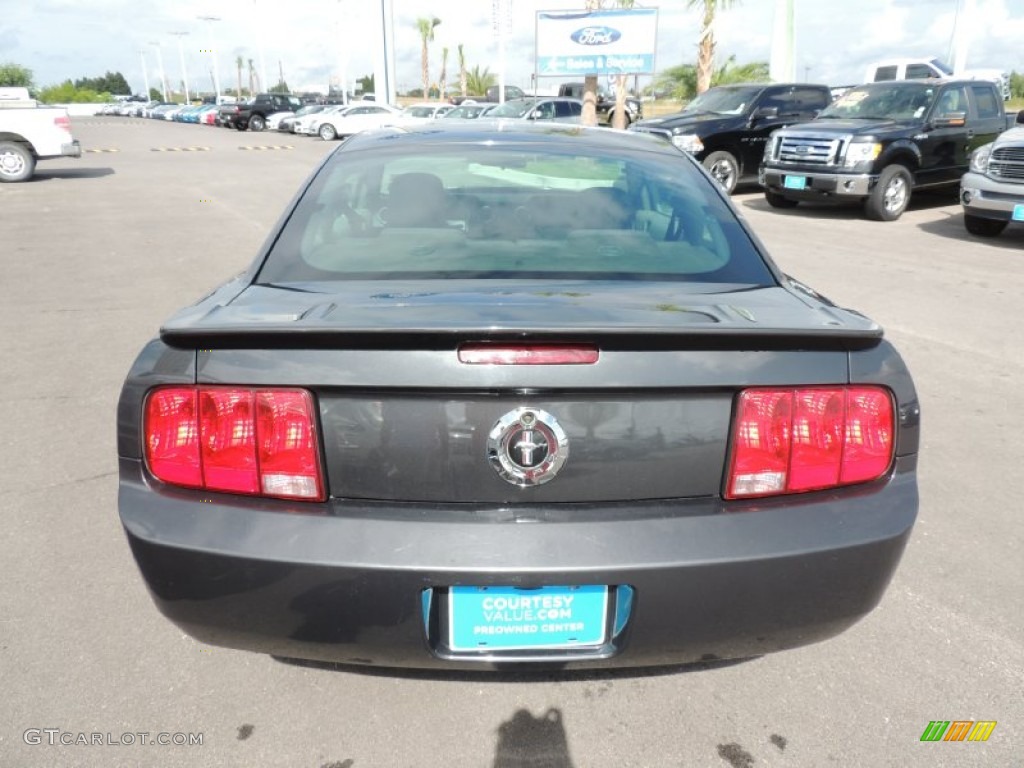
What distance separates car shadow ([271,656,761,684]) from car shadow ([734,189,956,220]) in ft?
38.1

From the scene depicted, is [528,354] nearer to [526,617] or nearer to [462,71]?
[526,617]

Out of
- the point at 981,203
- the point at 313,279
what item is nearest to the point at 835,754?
the point at 313,279

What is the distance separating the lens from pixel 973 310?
22.6ft

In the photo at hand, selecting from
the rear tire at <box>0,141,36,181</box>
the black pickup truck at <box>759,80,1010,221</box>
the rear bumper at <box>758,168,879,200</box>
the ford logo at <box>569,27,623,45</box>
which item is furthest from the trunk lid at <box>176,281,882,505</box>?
the ford logo at <box>569,27,623,45</box>

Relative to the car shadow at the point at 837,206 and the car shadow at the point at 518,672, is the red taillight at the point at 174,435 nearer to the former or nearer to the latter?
the car shadow at the point at 518,672

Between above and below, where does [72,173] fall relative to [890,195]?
below

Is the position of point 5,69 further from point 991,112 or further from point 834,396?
point 834,396

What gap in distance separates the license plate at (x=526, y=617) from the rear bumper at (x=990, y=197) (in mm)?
9742

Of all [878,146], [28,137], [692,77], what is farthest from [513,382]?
[692,77]

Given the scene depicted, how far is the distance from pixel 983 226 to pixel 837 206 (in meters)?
3.62

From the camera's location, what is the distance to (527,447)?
179 cm

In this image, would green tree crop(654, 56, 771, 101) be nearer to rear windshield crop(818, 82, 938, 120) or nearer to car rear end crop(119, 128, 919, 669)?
rear windshield crop(818, 82, 938, 120)

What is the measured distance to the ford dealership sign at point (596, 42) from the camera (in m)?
26.5

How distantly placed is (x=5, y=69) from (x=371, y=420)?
91.7 m
